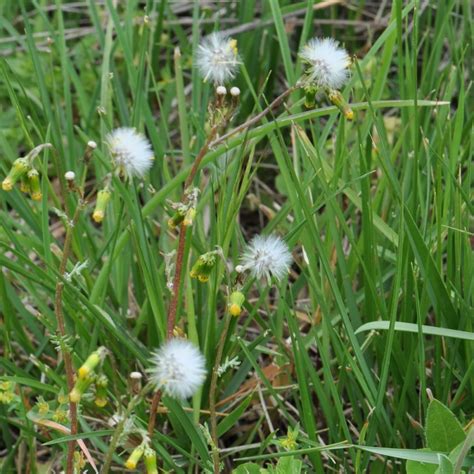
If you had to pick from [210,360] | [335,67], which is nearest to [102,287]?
[210,360]

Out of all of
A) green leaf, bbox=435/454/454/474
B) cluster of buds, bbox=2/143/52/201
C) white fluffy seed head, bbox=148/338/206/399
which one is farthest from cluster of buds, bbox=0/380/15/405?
green leaf, bbox=435/454/454/474

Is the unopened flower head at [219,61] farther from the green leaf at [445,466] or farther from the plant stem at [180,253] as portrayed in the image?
the green leaf at [445,466]

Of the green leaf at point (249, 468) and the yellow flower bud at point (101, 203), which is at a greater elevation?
the yellow flower bud at point (101, 203)

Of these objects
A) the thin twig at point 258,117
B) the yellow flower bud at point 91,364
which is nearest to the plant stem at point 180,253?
the thin twig at point 258,117

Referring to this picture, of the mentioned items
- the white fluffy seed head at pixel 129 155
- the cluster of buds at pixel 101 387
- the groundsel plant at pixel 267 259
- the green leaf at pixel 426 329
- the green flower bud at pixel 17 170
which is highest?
the white fluffy seed head at pixel 129 155

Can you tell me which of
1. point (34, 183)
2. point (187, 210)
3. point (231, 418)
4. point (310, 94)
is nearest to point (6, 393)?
point (231, 418)

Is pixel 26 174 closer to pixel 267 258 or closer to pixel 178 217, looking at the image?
pixel 178 217
